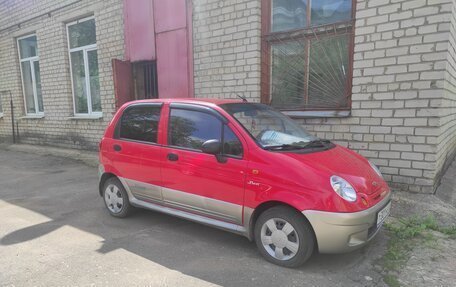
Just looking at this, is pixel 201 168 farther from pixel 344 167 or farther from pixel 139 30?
pixel 139 30

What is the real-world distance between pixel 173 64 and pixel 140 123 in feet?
11.8

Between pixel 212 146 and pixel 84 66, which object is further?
pixel 84 66

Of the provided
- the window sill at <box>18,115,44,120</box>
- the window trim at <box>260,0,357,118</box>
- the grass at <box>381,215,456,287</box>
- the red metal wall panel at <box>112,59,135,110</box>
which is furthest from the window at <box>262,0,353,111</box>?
the window sill at <box>18,115,44,120</box>

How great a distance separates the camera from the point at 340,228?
2914 mm

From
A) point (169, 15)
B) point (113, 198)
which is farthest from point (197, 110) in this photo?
point (169, 15)

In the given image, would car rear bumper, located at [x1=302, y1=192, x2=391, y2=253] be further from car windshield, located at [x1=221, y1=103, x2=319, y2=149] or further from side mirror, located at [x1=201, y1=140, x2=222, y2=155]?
side mirror, located at [x1=201, y1=140, x2=222, y2=155]

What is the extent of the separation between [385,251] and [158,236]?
249 cm

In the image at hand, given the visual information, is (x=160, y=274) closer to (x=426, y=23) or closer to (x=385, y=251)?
(x=385, y=251)

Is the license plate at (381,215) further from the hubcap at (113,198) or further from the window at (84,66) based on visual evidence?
the window at (84,66)

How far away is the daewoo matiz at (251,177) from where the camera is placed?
9.83ft

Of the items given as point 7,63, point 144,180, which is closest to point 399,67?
point 144,180

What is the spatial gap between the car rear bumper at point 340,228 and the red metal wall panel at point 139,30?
623cm

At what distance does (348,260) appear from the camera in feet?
→ 10.9

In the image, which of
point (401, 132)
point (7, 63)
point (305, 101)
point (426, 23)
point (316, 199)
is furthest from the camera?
point (7, 63)
